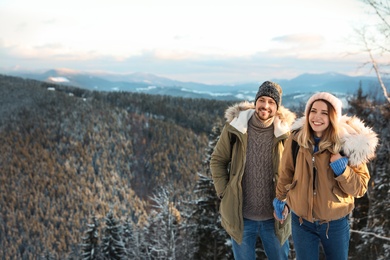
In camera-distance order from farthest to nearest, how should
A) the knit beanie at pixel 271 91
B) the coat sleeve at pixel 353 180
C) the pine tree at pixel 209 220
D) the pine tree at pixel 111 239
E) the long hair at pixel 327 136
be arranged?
the pine tree at pixel 111 239 < the pine tree at pixel 209 220 < the knit beanie at pixel 271 91 < the long hair at pixel 327 136 < the coat sleeve at pixel 353 180

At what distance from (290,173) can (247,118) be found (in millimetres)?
766

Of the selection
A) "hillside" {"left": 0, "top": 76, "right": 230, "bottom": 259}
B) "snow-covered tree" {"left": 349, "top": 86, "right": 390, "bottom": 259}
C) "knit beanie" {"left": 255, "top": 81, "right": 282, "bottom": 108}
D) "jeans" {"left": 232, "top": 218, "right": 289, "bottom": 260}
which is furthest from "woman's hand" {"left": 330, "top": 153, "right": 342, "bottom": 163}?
"hillside" {"left": 0, "top": 76, "right": 230, "bottom": 259}

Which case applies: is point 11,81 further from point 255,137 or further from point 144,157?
point 255,137

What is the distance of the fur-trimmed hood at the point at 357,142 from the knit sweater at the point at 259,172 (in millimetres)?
778

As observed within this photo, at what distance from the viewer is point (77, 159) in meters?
98.7

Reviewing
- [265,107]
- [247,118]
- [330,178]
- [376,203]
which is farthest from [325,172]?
[376,203]

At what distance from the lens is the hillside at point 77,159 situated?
76.6 meters

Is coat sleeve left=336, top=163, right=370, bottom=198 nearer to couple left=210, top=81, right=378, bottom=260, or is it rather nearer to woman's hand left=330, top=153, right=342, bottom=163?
couple left=210, top=81, right=378, bottom=260

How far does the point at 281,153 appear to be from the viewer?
3826 mm

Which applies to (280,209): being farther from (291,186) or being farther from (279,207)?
(291,186)

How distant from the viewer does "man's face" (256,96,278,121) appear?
3773 mm

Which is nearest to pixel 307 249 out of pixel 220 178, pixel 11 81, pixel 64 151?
pixel 220 178

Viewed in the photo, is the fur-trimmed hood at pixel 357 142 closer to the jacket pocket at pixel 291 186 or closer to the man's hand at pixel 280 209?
the jacket pocket at pixel 291 186

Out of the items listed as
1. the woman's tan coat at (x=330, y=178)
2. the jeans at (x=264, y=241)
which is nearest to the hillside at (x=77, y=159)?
the jeans at (x=264, y=241)
